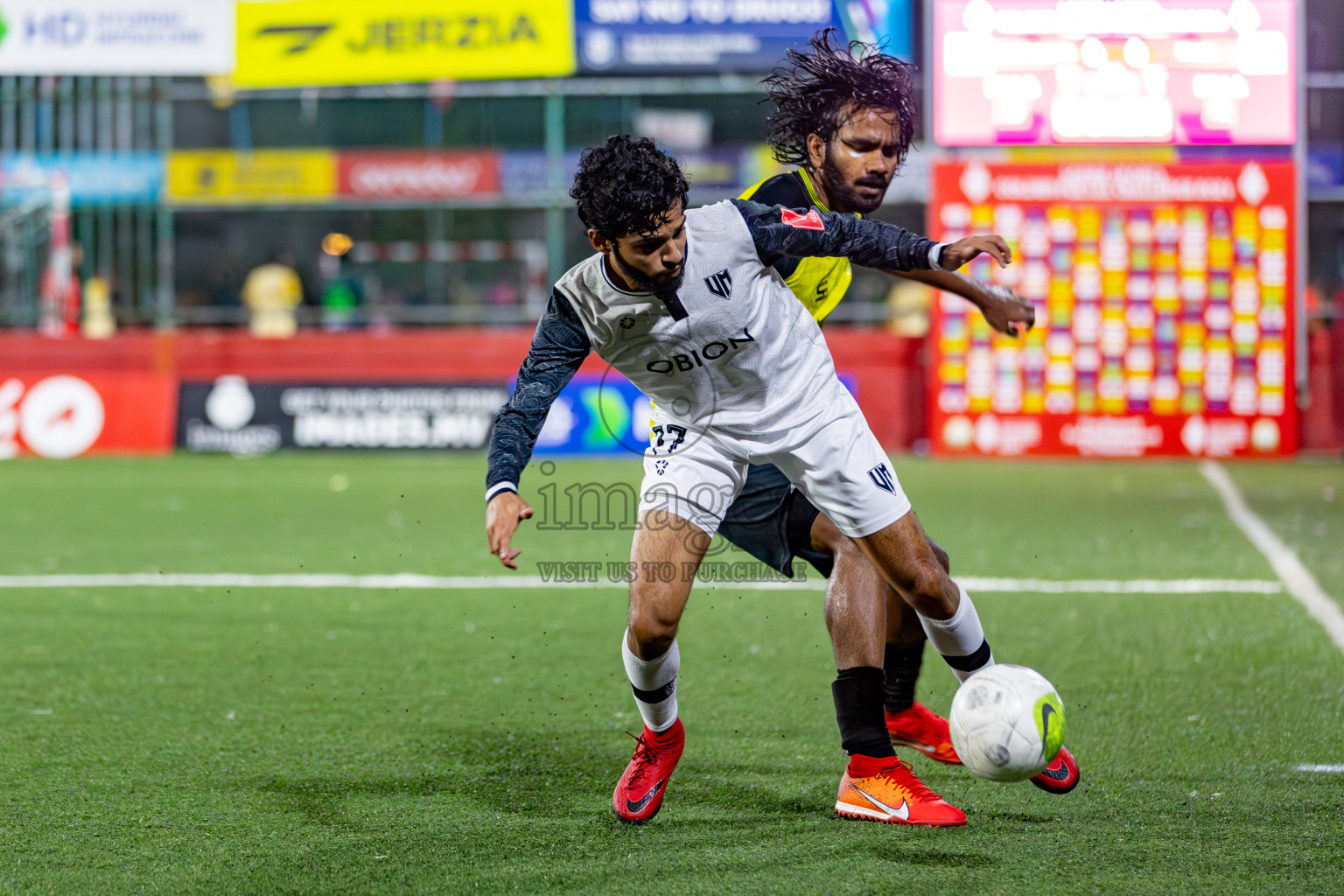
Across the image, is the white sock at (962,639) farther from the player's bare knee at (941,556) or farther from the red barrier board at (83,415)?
the red barrier board at (83,415)

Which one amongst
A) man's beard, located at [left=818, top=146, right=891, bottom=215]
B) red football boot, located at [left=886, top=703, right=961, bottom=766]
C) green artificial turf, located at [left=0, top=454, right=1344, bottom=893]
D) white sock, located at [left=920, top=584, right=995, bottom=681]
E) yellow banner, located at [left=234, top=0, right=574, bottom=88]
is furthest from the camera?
yellow banner, located at [left=234, top=0, right=574, bottom=88]

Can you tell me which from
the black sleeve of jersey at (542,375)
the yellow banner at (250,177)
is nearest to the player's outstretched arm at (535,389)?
the black sleeve of jersey at (542,375)

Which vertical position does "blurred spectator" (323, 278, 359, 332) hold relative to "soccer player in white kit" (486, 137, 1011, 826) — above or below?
above

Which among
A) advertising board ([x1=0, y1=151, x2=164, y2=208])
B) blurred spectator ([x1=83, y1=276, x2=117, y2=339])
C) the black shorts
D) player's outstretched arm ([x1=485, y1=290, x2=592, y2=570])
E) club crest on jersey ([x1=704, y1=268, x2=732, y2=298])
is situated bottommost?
the black shorts

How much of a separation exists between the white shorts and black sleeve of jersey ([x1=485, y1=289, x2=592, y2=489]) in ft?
1.13

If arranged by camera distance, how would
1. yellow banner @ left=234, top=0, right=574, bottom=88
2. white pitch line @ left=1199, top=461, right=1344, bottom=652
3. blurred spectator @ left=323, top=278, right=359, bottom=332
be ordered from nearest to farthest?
white pitch line @ left=1199, top=461, right=1344, bottom=652, yellow banner @ left=234, top=0, right=574, bottom=88, blurred spectator @ left=323, top=278, right=359, bottom=332


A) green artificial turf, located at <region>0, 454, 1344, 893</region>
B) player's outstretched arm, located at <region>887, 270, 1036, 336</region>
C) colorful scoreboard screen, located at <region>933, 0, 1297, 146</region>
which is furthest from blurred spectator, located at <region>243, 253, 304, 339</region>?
player's outstretched arm, located at <region>887, 270, 1036, 336</region>

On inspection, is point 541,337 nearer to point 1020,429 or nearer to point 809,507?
point 809,507

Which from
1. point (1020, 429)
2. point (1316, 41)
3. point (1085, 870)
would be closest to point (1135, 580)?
point (1085, 870)

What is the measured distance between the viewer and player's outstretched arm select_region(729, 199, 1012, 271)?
4051 millimetres

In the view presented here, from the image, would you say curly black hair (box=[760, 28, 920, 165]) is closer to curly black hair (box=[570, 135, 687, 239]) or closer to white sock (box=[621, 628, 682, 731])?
curly black hair (box=[570, 135, 687, 239])

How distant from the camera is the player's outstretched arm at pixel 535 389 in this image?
4.04m

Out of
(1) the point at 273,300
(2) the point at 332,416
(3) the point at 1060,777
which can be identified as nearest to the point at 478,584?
(3) the point at 1060,777

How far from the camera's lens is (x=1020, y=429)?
1538 cm
